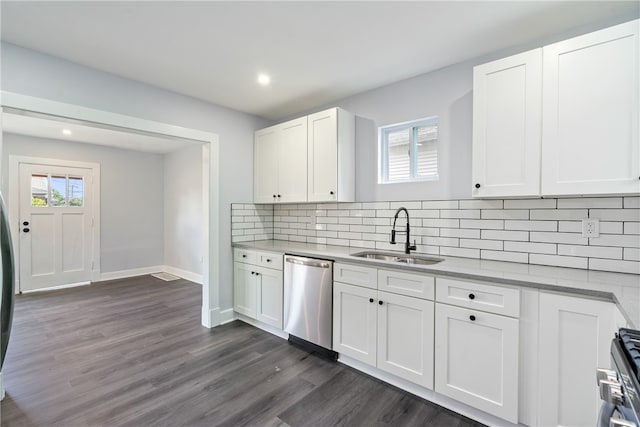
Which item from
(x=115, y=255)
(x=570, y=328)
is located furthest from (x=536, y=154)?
(x=115, y=255)

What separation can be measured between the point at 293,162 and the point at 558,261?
2448 mm

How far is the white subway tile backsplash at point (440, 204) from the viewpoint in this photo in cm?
242

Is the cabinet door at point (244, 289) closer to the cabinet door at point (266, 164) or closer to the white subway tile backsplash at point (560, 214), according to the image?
the cabinet door at point (266, 164)

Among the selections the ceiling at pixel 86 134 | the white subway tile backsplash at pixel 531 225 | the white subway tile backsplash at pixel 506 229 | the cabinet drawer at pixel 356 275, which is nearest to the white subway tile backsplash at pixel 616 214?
the white subway tile backsplash at pixel 506 229

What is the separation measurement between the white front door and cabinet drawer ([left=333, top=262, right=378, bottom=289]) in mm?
5038

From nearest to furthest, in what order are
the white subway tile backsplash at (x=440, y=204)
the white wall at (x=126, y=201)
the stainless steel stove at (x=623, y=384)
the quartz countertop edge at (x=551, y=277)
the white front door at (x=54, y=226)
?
the stainless steel stove at (x=623, y=384)
the quartz countertop edge at (x=551, y=277)
the white subway tile backsplash at (x=440, y=204)
the white front door at (x=54, y=226)
the white wall at (x=126, y=201)

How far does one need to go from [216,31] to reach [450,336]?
8.39 ft

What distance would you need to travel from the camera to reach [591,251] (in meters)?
1.86

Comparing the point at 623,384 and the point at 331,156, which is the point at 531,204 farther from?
the point at 331,156

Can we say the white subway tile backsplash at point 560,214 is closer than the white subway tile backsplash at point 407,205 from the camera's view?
Yes

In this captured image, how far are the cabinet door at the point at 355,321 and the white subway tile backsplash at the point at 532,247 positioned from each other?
3.45ft

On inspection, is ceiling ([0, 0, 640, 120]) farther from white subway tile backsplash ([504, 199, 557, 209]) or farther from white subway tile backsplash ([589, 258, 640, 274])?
white subway tile backsplash ([589, 258, 640, 274])

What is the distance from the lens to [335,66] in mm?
2471

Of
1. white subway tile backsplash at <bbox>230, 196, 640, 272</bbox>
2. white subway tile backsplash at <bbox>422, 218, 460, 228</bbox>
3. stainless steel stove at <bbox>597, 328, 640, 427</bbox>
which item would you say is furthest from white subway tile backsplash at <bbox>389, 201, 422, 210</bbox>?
stainless steel stove at <bbox>597, 328, 640, 427</bbox>
